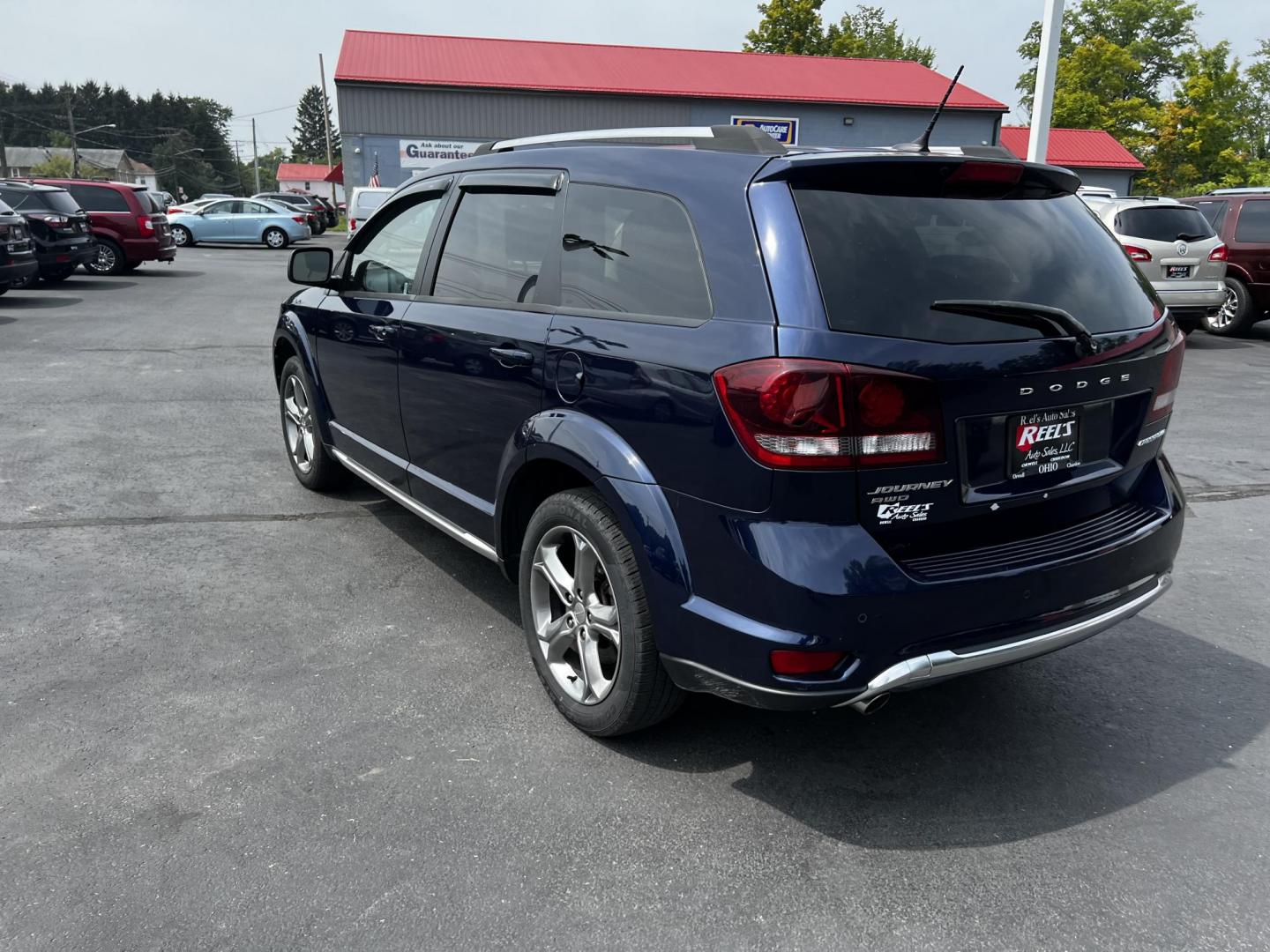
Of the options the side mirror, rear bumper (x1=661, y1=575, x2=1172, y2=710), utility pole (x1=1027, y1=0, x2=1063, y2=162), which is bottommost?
rear bumper (x1=661, y1=575, x2=1172, y2=710)

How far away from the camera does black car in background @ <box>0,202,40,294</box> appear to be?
44.3ft

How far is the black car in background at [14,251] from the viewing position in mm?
13500

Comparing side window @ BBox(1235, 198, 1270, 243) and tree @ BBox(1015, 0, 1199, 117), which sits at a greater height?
tree @ BBox(1015, 0, 1199, 117)

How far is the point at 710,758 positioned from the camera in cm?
311

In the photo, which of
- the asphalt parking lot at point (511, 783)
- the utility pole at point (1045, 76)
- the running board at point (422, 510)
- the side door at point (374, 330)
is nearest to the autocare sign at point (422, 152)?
the utility pole at point (1045, 76)

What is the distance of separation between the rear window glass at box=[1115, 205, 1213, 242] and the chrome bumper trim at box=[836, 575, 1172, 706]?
36.4 feet

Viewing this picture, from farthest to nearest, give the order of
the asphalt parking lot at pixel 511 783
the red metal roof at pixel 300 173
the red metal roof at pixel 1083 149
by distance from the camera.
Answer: the red metal roof at pixel 300 173, the red metal roof at pixel 1083 149, the asphalt parking lot at pixel 511 783

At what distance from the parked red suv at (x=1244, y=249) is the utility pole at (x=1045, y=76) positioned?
151 inches

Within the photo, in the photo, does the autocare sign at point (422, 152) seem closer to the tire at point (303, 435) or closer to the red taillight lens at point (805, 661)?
the tire at point (303, 435)

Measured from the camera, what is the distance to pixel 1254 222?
524 inches

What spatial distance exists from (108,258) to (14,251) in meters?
5.69

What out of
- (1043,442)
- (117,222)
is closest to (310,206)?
(117,222)

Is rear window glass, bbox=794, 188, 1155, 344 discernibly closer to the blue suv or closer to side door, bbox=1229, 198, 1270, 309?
the blue suv

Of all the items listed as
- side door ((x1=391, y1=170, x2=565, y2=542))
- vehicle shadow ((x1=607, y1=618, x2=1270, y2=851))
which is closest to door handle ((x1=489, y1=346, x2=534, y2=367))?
side door ((x1=391, y1=170, x2=565, y2=542))
